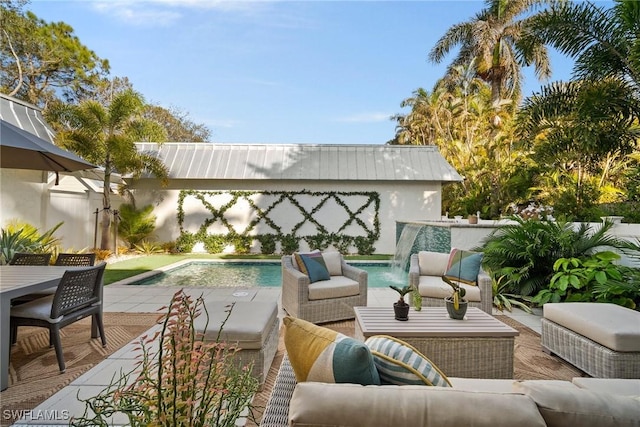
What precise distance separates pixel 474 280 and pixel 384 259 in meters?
6.66

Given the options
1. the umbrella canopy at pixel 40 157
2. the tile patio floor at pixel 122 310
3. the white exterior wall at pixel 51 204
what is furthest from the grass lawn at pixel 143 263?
the umbrella canopy at pixel 40 157

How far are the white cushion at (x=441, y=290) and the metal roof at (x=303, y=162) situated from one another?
7.98 m

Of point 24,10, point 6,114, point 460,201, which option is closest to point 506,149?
point 460,201

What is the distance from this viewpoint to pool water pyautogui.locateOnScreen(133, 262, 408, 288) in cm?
811

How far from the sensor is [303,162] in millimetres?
13109

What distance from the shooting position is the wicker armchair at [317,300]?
457cm

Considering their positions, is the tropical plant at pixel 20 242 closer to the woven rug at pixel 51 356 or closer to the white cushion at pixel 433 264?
the woven rug at pixel 51 356

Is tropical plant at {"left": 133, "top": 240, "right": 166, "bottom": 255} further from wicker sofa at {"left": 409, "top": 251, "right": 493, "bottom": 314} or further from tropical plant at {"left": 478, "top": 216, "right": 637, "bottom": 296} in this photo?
tropical plant at {"left": 478, "top": 216, "right": 637, "bottom": 296}

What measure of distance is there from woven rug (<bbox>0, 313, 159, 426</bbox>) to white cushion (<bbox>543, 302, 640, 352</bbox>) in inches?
183

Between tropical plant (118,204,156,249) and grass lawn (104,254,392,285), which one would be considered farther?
tropical plant (118,204,156,249)

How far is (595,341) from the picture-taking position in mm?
3133

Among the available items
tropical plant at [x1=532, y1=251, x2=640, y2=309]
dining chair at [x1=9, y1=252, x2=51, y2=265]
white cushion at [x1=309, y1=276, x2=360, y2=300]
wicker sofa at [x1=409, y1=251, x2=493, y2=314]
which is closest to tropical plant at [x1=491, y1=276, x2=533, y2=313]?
tropical plant at [x1=532, y1=251, x2=640, y2=309]

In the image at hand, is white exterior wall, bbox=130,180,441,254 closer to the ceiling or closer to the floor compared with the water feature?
closer to the ceiling

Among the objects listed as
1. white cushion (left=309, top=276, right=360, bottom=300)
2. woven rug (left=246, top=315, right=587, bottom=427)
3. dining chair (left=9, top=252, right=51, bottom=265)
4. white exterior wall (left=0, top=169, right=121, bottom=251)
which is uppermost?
white exterior wall (left=0, top=169, right=121, bottom=251)
